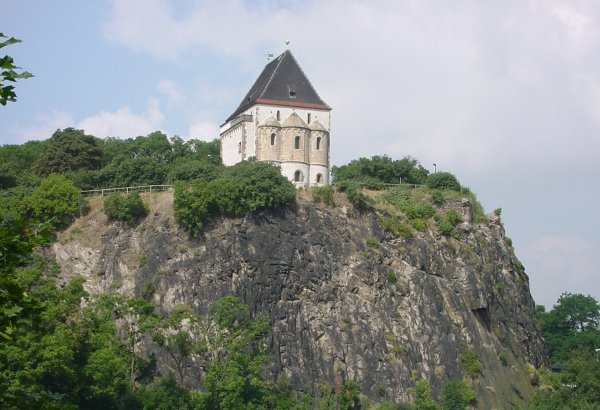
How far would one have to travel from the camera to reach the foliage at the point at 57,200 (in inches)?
2793

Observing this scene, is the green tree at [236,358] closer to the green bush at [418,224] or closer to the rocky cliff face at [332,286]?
the rocky cliff face at [332,286]

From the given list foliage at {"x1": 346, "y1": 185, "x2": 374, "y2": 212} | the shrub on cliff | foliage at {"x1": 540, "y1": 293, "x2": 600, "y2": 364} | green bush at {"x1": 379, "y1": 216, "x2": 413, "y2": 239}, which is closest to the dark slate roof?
foliage at {"x1": 346, "y1": 185, "x2": 374, "y2": 212}

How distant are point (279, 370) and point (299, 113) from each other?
22.0 meters

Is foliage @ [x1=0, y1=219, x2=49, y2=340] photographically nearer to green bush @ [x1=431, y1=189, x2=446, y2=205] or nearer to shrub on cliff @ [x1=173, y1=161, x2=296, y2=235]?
shrub on cliff @ [x1=173, y1=161, x2=296, y2=235]

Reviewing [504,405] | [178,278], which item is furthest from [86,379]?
[504,405]

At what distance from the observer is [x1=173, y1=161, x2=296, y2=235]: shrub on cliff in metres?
69.3

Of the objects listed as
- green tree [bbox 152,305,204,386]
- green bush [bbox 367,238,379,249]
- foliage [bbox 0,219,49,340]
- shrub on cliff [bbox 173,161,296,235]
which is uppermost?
shrub on cliff [bbox 173,161,296,235]

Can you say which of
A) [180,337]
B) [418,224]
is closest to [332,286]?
[418,224]

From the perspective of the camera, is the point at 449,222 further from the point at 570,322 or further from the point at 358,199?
the point at 570,322

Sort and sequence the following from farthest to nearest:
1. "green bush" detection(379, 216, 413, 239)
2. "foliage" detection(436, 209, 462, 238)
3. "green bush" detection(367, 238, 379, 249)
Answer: "foliage" detection(436, 209, 462, 238) → "green bush" detection(379, 216, 413, 239) → "green bush" detection(367, 238, 379, 249)

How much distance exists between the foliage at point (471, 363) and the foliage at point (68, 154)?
1182 inches

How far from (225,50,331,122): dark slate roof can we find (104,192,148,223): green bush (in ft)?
41.3

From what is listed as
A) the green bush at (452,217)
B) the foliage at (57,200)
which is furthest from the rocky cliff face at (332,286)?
the green bush at (452,217)

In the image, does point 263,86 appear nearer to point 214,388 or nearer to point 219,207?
point 219,207
